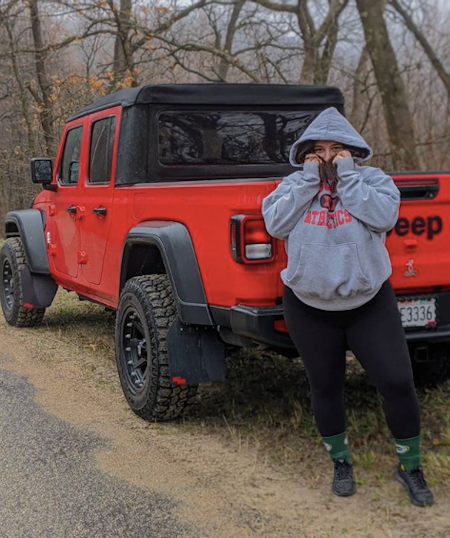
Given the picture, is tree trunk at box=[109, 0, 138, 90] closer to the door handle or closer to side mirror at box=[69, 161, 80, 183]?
side mirror at box=[69, 161, 80, 183]

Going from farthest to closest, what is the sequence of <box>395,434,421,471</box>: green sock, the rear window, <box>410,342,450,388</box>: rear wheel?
the rear window
<box>410,342,450,388</box>: rear wheel
<box>395,434,421,471</box>: green sock

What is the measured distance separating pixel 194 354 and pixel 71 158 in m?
2.78

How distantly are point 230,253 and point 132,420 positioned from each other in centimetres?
141

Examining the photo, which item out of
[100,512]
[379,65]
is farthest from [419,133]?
[100,512]

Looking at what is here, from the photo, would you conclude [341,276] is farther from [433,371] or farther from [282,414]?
[433,371]

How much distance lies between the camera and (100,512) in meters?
3.21

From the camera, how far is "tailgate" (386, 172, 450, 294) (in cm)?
363

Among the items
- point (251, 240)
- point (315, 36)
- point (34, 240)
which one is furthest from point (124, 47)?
point (251, 240)

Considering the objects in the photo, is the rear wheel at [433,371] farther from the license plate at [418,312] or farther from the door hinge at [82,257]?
the door hinge at [82,257]

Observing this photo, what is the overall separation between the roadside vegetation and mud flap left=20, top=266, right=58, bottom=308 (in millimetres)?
476

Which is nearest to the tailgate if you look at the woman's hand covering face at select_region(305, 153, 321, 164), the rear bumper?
the rear bumper

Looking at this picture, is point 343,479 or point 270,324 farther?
point 270,324

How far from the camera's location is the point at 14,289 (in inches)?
274

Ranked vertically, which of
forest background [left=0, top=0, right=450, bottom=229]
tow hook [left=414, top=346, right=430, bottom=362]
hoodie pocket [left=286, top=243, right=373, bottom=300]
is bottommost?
tow hook [left=414, top=346, right=430, bottom=362]
